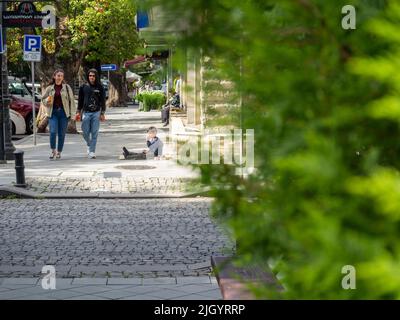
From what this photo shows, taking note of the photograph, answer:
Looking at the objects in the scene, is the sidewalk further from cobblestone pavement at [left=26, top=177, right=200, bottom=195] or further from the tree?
the tree

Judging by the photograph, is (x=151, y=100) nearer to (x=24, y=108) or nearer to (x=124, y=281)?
(x=24, y=108)

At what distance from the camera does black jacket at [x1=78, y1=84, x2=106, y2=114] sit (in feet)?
61.8

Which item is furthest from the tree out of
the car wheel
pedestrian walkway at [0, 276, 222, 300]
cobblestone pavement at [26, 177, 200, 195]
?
pedestrian walkway at [0, 276, 222, 300]

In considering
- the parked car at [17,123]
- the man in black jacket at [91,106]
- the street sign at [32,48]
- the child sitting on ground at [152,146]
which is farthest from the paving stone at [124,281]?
the parked car at [17,123]

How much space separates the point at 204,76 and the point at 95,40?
29655 millimetres

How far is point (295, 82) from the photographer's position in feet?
5.11

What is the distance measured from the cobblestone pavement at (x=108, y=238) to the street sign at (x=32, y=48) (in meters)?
10.8

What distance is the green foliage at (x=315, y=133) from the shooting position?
1.32 m

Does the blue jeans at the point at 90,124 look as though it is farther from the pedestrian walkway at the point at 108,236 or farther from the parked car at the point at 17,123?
the parked car at the point at 17,123

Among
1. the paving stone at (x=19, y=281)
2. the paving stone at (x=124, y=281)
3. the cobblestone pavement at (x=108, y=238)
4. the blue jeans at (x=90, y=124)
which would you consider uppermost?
the blue jeans at (x=90, y=124)

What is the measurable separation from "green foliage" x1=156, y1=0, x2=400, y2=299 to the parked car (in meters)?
27.2

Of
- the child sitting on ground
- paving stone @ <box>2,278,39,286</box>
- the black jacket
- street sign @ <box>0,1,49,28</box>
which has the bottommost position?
paving stone @ <box>2,278,39,286</box>
